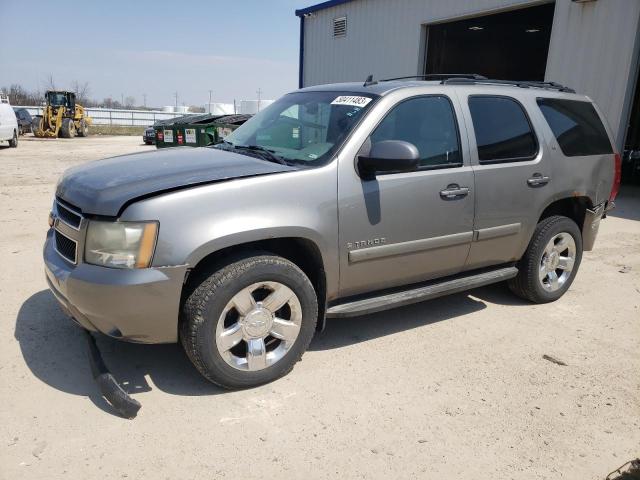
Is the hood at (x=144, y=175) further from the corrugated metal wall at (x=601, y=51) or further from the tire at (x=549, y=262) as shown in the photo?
the corrugated metal wall at (x=601, y=51)

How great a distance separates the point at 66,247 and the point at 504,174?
3.08 meters

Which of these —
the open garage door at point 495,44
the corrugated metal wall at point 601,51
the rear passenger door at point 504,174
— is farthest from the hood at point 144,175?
the open garage door at point 495,44

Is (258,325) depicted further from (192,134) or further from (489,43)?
(489,43)

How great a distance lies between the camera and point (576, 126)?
466 centimetres

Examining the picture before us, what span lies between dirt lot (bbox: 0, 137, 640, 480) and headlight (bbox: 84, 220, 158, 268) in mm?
849

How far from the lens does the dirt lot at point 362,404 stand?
2.55m

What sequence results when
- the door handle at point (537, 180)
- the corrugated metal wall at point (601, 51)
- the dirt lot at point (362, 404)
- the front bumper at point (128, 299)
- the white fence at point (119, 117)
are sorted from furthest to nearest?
the white fence at point (119, 117)
the corrugated metal wall at point (601, 51)
the door handle at point (537, 180)
the front bumper at point (128, 299)
the dirt lot at point (362, 404)

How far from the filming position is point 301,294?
3172mm

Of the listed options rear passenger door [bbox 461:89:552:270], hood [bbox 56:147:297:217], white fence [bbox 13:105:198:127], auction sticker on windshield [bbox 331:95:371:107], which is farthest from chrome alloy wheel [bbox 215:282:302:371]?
white fence [bbox 13:105:198:127]

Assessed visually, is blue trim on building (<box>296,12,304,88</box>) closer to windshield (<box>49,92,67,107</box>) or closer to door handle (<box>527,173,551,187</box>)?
door handle (<box>527,173,551,187</box>)

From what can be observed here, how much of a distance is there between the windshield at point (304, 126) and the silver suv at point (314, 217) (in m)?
0.02

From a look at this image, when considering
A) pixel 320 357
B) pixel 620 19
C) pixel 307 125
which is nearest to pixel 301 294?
pixel 320 357

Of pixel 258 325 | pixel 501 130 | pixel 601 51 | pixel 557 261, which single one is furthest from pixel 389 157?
pixel 601 51

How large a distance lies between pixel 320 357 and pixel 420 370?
0.67m
